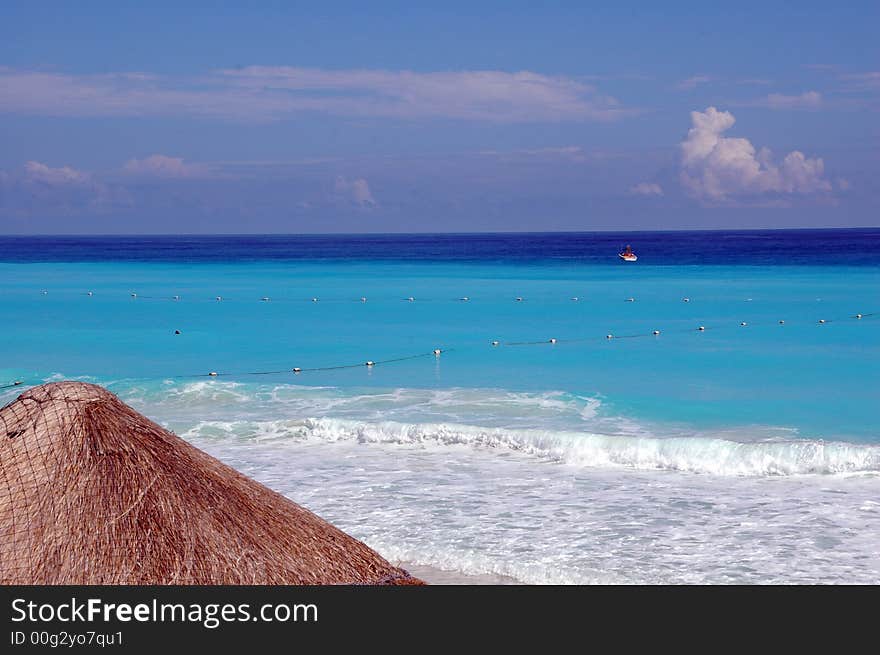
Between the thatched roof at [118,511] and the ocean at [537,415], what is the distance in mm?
3547

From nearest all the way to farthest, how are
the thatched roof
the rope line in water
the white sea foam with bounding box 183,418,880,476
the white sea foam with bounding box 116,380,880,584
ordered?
the thatched roof
the white sea foam with bounding box 116,380,880,584
the white sea foam with bounding box 183,418,880,476
the rope line in water

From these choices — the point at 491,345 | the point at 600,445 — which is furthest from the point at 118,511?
the point at 491,345

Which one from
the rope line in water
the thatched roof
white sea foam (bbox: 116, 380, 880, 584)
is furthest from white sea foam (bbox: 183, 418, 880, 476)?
the thatched roof

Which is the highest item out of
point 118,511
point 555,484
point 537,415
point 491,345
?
point 491,345

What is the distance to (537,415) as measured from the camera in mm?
14602

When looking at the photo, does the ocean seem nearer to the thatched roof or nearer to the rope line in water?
the rope line in water

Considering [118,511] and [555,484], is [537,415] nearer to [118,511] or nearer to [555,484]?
[555,484]

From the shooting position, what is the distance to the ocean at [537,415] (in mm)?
8625

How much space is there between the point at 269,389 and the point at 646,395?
652 cm

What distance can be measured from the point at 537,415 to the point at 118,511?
34.6 ft

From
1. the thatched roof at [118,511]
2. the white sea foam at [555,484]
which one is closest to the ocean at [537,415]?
the white sea foam at [555,484]

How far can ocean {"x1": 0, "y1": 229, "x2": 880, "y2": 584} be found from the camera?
28.3ft

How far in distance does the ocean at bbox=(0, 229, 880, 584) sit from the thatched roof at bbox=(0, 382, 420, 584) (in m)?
3.55

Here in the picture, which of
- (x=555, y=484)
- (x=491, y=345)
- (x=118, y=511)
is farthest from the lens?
(x=491, y=345)
